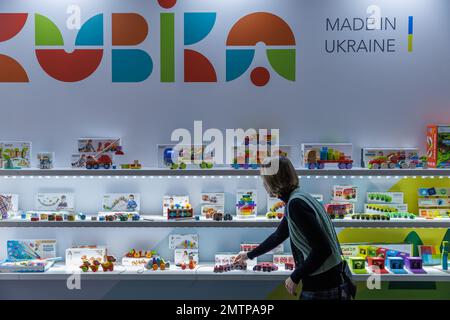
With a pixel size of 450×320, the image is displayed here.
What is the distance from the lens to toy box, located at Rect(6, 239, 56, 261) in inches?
167

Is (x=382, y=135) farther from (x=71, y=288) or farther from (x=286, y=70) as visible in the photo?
(x=71, y=288)

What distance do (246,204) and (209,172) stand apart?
0.41m

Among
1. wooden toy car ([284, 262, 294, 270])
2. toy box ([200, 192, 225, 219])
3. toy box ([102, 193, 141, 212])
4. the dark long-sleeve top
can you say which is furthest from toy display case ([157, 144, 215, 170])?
the dark long-sleeve top

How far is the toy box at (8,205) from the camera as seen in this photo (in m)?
4.15

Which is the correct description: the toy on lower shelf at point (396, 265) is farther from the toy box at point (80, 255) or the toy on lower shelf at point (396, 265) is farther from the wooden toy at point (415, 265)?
the toy box at point (80, 255)

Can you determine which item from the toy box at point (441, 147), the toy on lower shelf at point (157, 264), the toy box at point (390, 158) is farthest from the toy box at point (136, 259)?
the toy box at point (441, 147)

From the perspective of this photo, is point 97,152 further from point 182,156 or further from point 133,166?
point 182,156

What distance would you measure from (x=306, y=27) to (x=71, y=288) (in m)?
2.85

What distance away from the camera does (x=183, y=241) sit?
4.27 meters

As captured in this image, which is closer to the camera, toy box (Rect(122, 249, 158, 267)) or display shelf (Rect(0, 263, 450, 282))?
display shelf (Rect(0, 263, 450, 282))

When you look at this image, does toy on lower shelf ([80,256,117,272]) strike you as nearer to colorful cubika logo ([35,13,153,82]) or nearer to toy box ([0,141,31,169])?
toy box ([0,141,31,169])

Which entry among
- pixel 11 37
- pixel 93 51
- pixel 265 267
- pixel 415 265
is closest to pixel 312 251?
pixel 265 267

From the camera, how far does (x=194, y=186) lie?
4324 millimetres

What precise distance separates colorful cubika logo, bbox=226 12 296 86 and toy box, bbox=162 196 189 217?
110 centimetres
